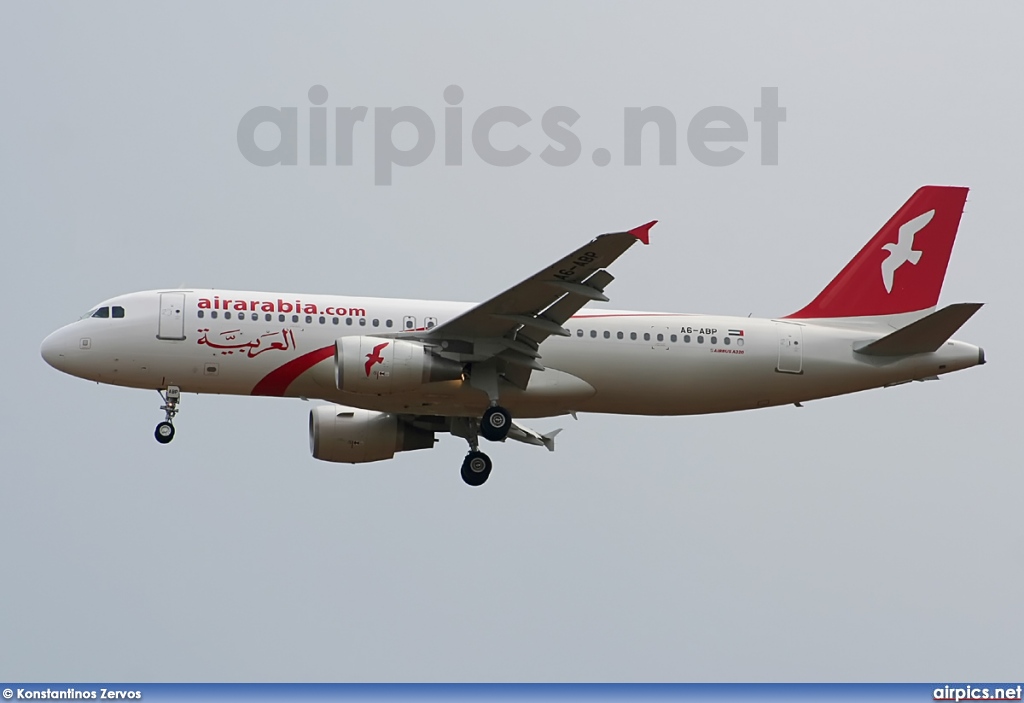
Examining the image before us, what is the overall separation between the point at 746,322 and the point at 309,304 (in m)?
10.8

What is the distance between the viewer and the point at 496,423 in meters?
41.2

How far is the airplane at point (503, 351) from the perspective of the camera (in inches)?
1570

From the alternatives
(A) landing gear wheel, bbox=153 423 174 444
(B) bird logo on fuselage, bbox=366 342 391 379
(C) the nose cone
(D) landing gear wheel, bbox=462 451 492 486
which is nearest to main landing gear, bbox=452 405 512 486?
(D) landing gear wheel, bbox=462 451 492 486

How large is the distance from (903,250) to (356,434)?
14962 millimetres

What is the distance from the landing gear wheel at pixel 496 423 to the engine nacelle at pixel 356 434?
14.1 ft

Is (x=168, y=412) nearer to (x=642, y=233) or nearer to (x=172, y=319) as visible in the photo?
(x=172, y=319)

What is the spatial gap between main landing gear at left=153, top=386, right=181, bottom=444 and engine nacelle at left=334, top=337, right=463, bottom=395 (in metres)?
4.04

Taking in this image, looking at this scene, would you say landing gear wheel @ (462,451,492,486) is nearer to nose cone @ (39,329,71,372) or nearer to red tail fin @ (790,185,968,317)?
red tail fin @ (790,185,968,317)

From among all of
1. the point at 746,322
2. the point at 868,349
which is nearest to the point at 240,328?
the point at 746,322

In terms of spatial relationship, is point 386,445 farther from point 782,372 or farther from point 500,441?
point 782,372

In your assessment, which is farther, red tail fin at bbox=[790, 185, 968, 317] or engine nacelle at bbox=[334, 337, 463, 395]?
red tail fin at bbox=[790, 185, 968, 317]

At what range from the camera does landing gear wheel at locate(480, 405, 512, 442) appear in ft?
135

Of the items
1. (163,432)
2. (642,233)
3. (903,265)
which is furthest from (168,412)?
(903,265)

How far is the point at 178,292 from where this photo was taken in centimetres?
4119
